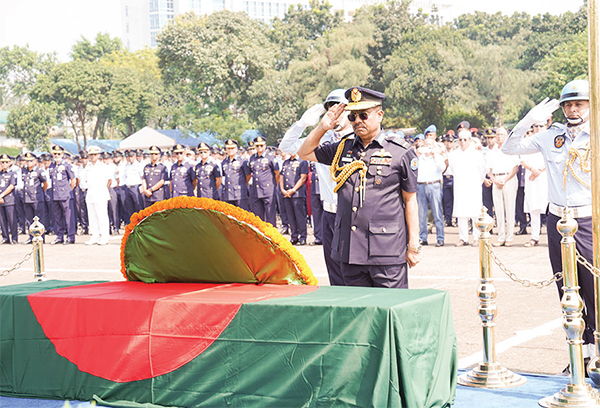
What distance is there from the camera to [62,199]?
1870 cm

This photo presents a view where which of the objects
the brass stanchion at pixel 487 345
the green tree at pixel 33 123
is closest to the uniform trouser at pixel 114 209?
the brass stanchion at pixel 487 345

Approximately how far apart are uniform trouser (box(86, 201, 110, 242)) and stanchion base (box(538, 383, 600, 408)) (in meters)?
14.4

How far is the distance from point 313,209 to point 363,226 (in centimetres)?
1071

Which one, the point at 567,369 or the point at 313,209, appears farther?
the point at 313,209

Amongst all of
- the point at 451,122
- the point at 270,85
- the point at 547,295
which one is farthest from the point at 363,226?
the point at 451,122

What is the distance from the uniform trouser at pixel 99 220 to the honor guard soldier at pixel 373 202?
1328cm

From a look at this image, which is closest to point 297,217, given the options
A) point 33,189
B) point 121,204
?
point 121,204

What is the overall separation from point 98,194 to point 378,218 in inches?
537

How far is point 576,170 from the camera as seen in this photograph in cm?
549

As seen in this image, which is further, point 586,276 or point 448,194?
point 448,194

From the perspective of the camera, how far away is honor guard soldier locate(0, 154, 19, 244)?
19.6 metres

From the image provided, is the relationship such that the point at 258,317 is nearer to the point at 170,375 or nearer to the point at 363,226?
the point at 170,375

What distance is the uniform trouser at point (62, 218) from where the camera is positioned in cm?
1870

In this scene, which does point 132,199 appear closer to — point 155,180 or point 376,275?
point 155,180
